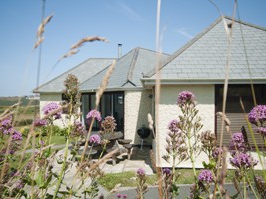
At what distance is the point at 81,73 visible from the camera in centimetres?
2283

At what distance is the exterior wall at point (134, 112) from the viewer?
1384cm

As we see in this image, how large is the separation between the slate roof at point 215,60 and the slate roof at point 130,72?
12.2 ft

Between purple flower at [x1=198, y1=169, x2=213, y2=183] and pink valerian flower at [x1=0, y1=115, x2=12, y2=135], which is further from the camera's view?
pink valerian flower at [x1=0, y1=115, x2=12, y2=135]

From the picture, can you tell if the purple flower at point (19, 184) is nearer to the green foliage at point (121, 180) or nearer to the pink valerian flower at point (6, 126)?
the pink valerian flower at point (6, 126)

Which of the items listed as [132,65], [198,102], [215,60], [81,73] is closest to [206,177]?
[198,102]

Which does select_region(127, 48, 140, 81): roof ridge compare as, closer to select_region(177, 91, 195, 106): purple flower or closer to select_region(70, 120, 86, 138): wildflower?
select_region(70, 120, 86, 138): wildflower

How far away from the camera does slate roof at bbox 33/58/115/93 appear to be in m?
21.3

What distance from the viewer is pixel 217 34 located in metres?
10.8

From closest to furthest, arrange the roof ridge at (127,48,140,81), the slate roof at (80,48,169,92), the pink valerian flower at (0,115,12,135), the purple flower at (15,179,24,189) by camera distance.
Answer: the purple flower at (15,179,24,189)
the pink valerian flower at (0,115,12,135)
the slate roof at (80,48,169,92)
the roof ridge at (127,48,140,81)

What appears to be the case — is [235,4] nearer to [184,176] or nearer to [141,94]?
[184,176]

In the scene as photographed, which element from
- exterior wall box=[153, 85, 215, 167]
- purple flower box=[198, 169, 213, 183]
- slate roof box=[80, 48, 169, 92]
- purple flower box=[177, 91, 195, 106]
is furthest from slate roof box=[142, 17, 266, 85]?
purple flower box=[198, 169, 213, 183]

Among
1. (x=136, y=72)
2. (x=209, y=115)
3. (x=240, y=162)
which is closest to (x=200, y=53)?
(x=209, y=115)

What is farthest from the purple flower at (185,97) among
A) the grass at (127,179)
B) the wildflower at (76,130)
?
the grass at (127,179)

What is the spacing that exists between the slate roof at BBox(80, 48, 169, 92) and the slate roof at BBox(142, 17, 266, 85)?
373cm
